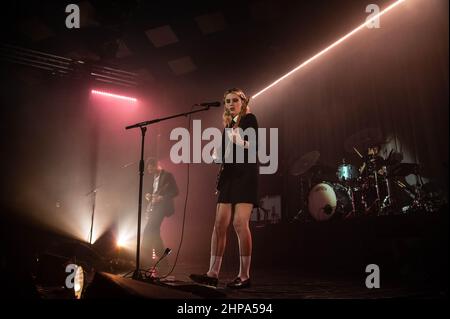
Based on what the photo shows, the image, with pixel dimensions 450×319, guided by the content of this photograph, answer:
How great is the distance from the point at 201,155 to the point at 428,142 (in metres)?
4.49

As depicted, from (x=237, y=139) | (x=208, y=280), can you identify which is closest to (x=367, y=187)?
(x=237, y=139)

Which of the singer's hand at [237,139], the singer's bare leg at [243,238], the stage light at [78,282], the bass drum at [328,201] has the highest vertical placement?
the singer's hand at [237,139]

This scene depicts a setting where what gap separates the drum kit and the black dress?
8.90 ft

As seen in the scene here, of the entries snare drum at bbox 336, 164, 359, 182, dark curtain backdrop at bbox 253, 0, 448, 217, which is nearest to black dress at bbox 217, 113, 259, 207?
dark curtain backdrop at bbox 253, 0, 448, 217

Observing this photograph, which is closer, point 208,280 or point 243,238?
point 208,280

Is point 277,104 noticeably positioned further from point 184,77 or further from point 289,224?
point 289,224

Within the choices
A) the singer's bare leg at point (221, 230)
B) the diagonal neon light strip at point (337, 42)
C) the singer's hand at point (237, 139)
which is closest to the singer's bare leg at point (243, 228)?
the singer's bare leg at point (221, 230)

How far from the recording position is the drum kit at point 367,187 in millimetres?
4898

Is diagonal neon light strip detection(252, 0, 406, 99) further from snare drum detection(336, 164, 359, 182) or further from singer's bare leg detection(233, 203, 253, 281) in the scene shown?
singer's bare leg detection(233, 203, 253, 281)

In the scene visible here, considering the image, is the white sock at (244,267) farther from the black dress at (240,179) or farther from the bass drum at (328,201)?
the bass drum at (328,201)

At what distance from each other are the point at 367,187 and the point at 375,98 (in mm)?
1888

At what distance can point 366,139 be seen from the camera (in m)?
5.48

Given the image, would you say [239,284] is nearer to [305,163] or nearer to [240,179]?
[240,179]

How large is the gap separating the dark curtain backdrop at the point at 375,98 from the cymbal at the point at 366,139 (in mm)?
123
